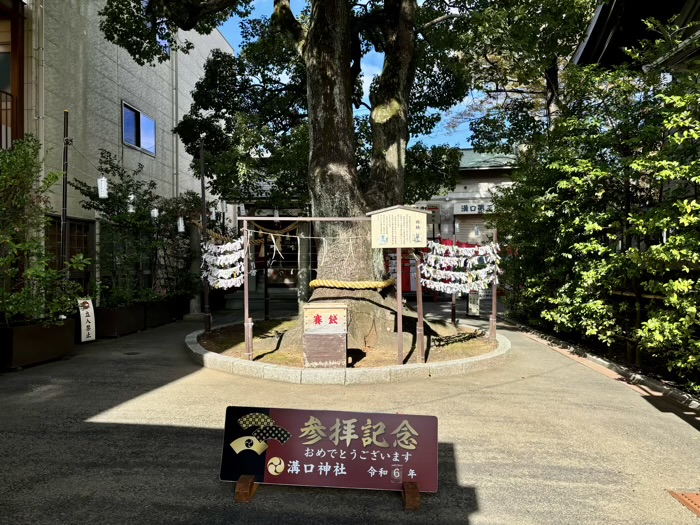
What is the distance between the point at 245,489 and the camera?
362 centimetres

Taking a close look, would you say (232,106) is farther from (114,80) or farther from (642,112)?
(642,112)

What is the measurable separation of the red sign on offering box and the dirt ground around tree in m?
3.90

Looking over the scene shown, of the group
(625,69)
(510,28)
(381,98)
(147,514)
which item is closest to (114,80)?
(381,98)

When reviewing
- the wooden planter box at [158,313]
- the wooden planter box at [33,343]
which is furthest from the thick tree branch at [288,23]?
the wooden planter box at [158,313]

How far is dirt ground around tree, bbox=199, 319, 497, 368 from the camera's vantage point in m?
8.15

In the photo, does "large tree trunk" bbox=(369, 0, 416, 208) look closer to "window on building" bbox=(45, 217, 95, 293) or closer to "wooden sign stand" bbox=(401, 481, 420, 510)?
"window on building" bbox=(45, 217, 95, 293)

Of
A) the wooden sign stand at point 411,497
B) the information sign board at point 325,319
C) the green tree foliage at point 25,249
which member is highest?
the green tree foliage at point 25,249

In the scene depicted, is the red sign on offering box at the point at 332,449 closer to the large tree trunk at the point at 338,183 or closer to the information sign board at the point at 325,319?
the information sign board at the point at 325,319

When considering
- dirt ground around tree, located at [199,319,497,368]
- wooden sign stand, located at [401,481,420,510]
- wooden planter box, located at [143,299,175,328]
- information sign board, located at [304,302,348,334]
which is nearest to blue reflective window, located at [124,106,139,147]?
wooden planter box, located at [143,299,175,328]

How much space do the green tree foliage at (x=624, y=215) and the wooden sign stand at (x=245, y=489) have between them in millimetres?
5150

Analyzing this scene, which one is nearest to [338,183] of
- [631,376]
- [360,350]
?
[360,350]

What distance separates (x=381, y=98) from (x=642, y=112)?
195 inches

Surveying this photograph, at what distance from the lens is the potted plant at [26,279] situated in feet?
25.3

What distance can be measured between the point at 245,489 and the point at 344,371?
3.56 meters
